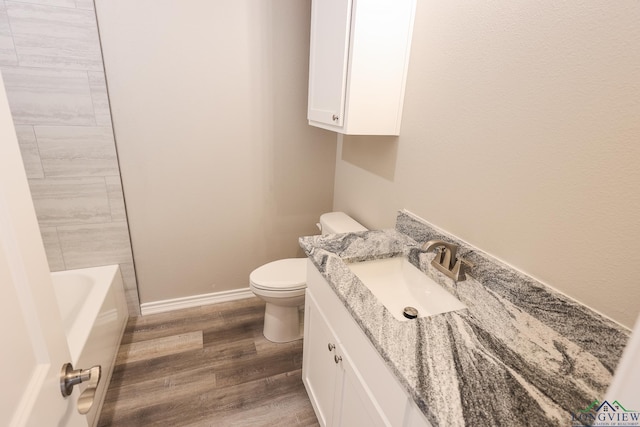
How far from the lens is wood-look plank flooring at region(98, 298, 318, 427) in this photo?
5.29ft

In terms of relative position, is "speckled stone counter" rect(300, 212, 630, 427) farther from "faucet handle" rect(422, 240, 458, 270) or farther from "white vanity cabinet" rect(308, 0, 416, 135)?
"white vanity cabinet" rect(308, 0, 416, 135)

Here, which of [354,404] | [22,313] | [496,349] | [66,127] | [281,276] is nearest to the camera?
[22,313]

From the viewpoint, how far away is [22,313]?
1.82 ft

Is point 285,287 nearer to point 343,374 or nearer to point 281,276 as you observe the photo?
point 281,276

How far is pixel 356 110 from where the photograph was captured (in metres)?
1.52

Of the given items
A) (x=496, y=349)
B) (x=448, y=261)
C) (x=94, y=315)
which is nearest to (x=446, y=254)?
(x=448, y=261)

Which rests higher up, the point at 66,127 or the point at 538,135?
the point at 538,135

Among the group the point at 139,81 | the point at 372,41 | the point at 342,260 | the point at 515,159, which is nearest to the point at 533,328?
the point at 515,159

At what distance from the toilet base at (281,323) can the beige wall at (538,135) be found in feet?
3.50

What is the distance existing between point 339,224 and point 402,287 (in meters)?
0.76

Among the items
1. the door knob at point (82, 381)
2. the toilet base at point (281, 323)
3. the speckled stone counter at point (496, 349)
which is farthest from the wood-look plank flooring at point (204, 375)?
the door knob at point (82, 381)

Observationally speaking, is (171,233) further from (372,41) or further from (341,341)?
(372,41)

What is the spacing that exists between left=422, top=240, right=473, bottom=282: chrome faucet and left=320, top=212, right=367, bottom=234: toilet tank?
732mm

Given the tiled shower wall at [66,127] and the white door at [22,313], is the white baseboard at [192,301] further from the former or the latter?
the white door at [22,313]
